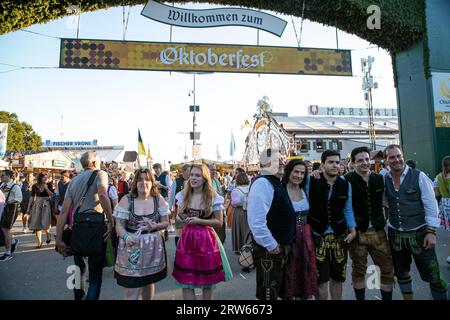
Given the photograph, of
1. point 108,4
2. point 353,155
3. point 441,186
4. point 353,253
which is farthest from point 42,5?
point 441,186

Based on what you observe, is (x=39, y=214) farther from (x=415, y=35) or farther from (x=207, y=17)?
(x=415, y=35)

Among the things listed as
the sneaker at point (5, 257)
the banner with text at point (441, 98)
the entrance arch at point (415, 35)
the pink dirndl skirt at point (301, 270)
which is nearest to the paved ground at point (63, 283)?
the sneaker at point (5, 257)

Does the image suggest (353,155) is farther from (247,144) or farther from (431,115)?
(247,144)

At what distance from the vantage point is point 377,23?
7.32m

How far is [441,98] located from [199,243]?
26.3 feet

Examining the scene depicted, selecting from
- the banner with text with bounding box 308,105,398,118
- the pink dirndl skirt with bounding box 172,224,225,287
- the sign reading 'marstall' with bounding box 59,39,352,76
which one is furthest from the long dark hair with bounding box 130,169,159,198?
→ the banner with text with bounding box 308,105,398,118

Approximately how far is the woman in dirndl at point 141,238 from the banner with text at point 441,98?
7919 mm

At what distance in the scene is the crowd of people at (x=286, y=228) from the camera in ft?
8.84

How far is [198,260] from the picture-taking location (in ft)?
9.39

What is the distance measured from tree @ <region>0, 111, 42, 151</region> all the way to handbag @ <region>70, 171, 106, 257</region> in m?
42.6

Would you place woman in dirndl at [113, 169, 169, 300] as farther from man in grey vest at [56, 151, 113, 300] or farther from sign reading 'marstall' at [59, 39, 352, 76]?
sign reading 'marstall' at [59, 39, 352, 76]

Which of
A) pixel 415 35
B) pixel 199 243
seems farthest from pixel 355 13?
pixel 199 243

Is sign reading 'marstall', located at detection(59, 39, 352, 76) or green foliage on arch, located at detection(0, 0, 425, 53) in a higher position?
green foliage on arch, located at detection(0, 0, 425, 53)

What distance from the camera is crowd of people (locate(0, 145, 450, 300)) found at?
270cm
